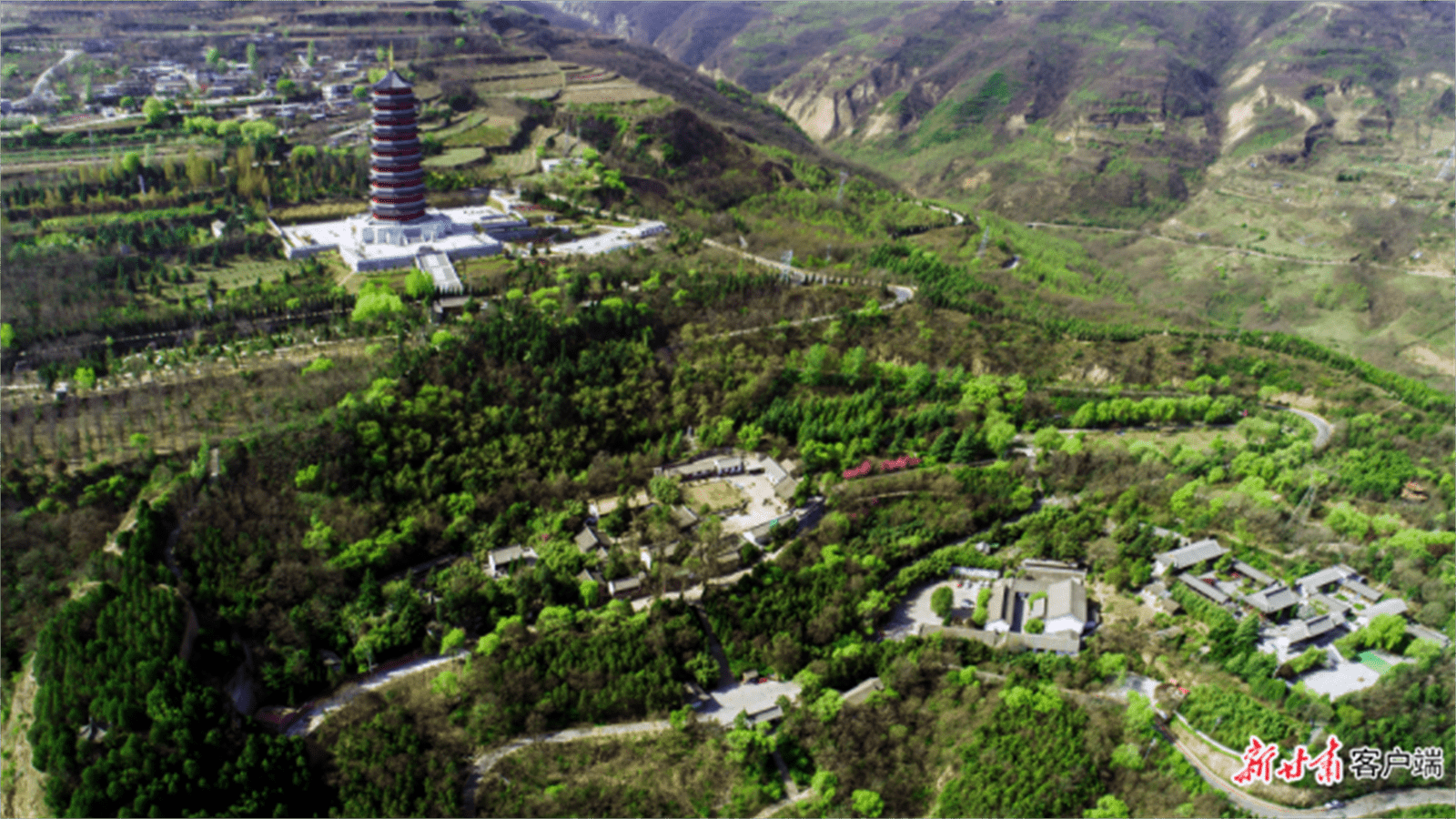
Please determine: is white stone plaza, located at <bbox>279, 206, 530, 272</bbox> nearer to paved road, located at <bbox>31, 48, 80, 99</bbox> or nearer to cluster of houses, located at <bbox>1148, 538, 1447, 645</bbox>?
paved road, located at <bbox>31, 48, 80, 99</bbox>

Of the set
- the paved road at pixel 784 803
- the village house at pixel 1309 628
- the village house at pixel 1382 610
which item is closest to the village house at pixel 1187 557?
the village house at pixel 1309 628

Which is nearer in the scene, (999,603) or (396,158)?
(999,603)

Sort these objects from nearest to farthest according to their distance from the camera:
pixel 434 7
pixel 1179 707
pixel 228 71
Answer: pixel 1179 707 → pixel 228 71 → pixel 434 7

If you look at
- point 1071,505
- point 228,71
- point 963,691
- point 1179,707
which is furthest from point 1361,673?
point 228,71

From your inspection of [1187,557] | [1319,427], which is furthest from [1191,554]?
[1319,427]

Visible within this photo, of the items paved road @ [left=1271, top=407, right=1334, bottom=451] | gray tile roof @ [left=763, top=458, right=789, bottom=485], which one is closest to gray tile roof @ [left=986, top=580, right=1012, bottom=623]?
gray tile roof @ [left=763, top=458, right=789, bottom=485]

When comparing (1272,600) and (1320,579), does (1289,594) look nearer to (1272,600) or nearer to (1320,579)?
(1272,600)

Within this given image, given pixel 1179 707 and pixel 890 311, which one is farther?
pixel 890 311

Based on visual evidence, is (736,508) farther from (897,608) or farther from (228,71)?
(228,71)
